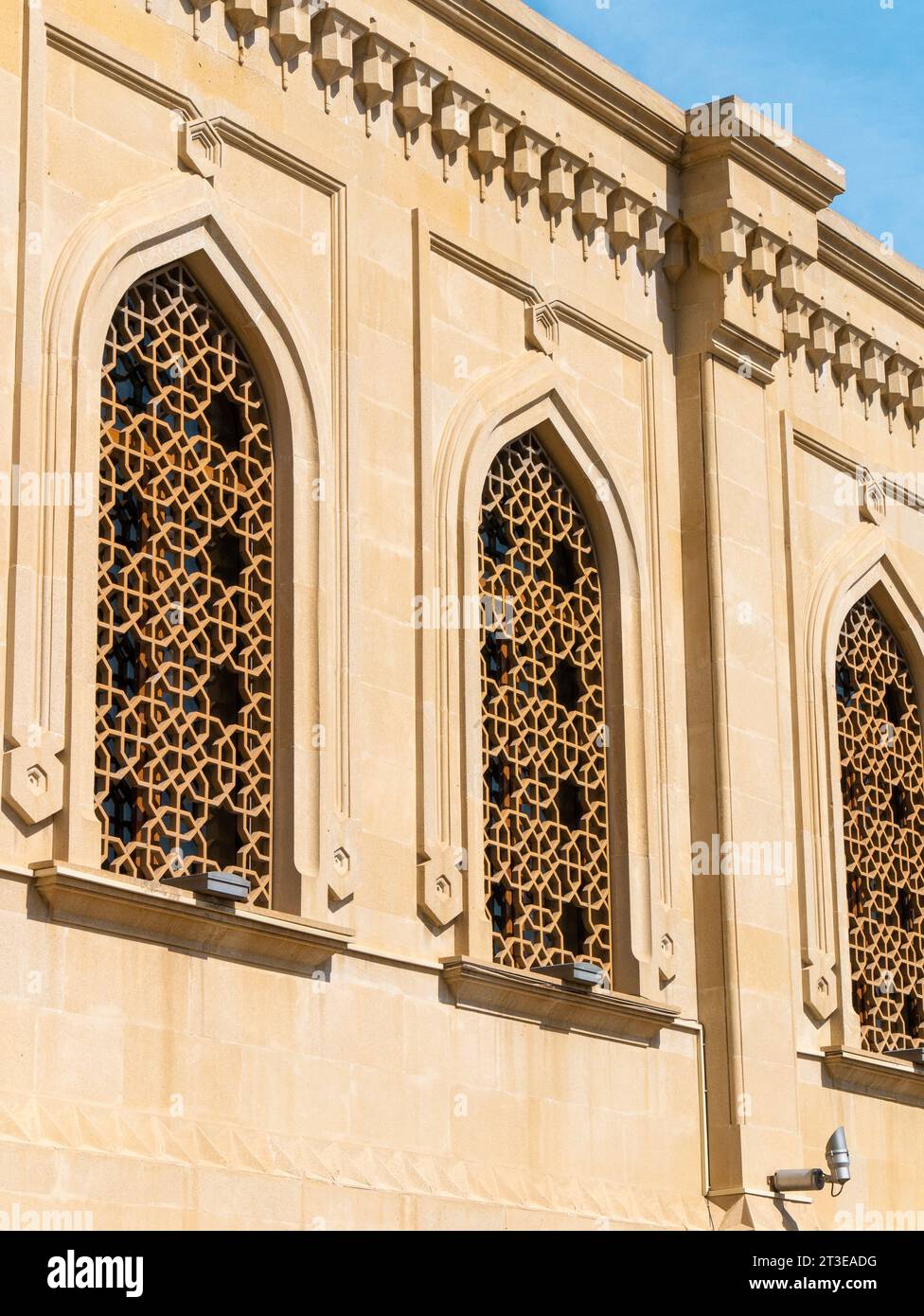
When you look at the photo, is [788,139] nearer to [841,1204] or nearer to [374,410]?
[374,410]

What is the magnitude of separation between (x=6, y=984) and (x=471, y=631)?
11.7 ft

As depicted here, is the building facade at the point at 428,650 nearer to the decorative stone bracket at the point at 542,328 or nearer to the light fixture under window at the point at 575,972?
the decorative stone bracket at the point at 542,328

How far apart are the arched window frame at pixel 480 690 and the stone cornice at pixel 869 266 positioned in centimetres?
304

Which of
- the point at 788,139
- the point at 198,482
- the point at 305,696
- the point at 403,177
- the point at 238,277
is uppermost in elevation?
the point at 788,139

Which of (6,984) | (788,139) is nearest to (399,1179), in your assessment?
(6,984)

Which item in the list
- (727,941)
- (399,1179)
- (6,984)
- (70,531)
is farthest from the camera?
(727,941)

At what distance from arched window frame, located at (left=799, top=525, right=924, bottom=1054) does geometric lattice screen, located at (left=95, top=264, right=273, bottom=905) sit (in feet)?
14.1

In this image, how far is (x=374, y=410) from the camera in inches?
500

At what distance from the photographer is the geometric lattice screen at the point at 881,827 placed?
15.5 m

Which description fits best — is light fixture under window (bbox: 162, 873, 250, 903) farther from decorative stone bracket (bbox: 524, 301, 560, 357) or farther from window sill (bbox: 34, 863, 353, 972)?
decorative stone bracket (bbox: 524, 301, 560, 357)

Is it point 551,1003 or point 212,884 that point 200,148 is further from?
point 551,1003

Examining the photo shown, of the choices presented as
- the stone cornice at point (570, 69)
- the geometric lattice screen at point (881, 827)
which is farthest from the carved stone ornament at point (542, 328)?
the geometric lattice screen at point (881, 827)

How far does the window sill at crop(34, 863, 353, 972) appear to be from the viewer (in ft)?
33.9

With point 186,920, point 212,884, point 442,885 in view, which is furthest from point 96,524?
point 442,885
